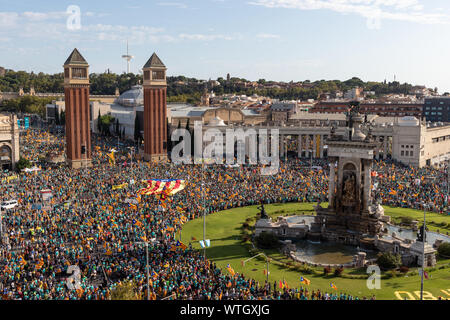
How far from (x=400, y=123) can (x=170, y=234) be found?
62.5m

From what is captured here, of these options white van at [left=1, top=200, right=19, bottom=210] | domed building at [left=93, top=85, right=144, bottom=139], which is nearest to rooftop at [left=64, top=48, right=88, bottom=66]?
domed building at [left=93, top=85, right=144, bottom=139]

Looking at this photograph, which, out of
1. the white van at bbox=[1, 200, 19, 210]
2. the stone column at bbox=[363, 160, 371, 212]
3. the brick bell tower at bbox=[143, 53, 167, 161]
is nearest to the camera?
the stone column at bbox=[363, 160, 371, 212]

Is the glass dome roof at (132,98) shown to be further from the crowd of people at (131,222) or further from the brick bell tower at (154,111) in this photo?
the crowd of people at (131,222)

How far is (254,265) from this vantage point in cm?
3666

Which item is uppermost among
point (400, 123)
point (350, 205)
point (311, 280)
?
point (400, 123)

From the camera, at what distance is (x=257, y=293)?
2956 centimetres

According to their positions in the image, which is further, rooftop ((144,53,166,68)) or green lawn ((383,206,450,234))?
rooftop ((144,53,166,68))

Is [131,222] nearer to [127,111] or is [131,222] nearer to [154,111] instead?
[154,111]

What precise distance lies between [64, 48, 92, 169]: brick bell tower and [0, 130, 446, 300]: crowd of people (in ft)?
10.4

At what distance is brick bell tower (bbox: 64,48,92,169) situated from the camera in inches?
3159

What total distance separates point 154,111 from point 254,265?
193 ft

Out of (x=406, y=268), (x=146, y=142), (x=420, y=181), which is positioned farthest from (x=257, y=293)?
(x=146, y=142)

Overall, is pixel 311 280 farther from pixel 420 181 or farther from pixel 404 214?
pixel 420 181

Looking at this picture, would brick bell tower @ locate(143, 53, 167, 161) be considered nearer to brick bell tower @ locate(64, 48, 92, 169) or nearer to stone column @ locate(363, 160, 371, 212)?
brick bell tower @ locate(64, 48, 92, 169)
